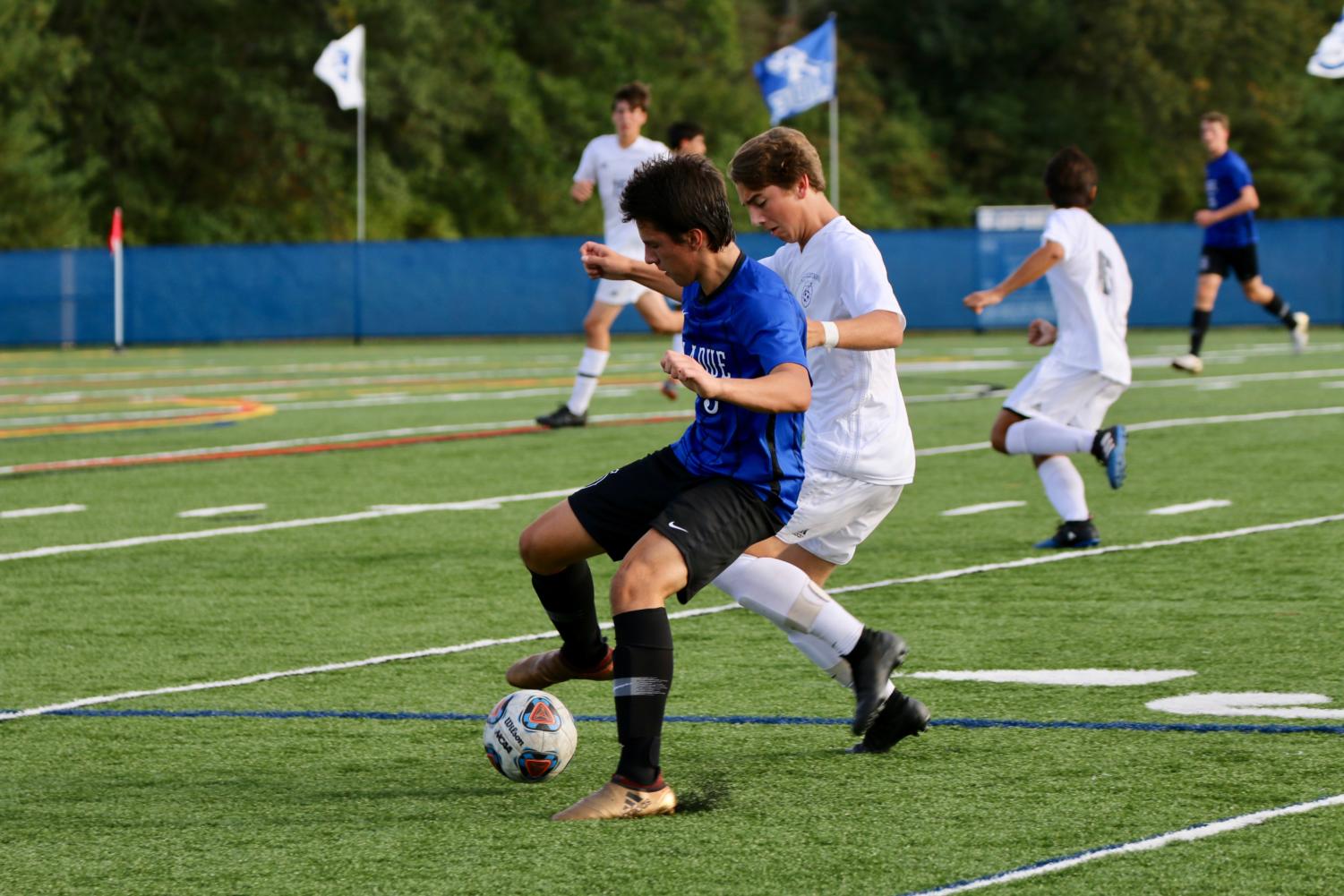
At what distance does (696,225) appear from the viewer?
5004mm

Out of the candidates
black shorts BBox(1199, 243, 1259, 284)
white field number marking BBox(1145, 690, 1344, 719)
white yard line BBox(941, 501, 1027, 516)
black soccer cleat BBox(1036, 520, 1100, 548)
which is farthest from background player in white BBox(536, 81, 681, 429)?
white field number marking BBox(1145, 690, 1344, 719)

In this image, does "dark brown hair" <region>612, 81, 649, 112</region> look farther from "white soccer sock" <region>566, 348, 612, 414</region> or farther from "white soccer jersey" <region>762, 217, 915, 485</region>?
"white soccer jersey" <region>762, 217, 915, 485</region>

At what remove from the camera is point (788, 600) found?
5.41 meters

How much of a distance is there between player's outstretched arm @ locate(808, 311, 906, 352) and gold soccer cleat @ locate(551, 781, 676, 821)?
1522 mm

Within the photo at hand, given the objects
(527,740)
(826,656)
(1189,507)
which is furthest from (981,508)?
(527,740)

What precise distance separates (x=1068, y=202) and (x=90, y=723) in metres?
5.31

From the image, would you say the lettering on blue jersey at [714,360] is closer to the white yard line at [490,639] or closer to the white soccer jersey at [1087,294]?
the white yard line at [490,639]

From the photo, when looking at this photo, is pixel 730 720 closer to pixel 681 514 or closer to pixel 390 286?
pixel 681 514

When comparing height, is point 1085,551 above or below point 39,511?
above

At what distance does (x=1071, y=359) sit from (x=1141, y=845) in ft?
17.3

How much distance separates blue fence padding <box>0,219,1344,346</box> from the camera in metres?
33.9

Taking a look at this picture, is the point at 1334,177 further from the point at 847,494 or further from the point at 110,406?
the point at 847,494

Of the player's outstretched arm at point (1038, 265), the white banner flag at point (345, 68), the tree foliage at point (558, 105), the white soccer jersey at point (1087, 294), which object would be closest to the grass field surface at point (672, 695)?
the white soccer jersey at point (1087, 294)

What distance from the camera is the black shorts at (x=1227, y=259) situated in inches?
806
